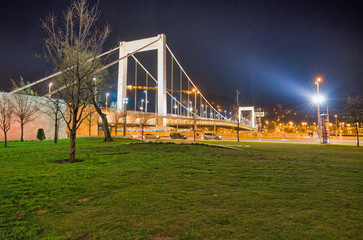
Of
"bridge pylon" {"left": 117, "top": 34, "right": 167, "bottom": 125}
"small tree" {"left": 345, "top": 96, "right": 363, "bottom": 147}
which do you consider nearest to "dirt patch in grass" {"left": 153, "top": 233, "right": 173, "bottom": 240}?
"small tree" {"left": 345, "top": 96, "right": 363, "bottom": 147}

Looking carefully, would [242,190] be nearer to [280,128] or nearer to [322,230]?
[322,230]

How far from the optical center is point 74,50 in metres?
9.27

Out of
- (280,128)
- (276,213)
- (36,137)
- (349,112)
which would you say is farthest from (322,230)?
(280,128)

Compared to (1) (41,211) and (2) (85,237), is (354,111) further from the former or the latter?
(1) (41,211)

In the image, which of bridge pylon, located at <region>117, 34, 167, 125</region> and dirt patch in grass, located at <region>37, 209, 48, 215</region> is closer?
dirt patch in grass, located at <region>37, 209, 48, 215</region>

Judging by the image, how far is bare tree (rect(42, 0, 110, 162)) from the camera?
925cm

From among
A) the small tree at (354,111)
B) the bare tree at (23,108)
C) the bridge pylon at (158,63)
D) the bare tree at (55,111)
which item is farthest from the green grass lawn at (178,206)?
the bridge pylon at (158,63)

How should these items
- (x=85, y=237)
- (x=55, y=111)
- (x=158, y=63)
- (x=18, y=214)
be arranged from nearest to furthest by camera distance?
(x=85, y=237) → (x=18, y=214) → (x=55, y=111) → (x=158, y=63)

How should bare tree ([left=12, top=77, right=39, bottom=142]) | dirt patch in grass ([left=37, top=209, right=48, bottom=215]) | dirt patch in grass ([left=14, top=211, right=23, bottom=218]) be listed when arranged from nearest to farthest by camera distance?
dirt patch in grass ([left=14, top=211, right=23, bottom=218]) → dirt patch in grass ([left=37, top=209, right=48, bottom=215]) → bare tree ([left=12, top=77, right=39, bottom=142])

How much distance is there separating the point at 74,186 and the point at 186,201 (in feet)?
9.47

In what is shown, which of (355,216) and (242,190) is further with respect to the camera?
(242,190)

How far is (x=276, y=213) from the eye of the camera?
364 cm

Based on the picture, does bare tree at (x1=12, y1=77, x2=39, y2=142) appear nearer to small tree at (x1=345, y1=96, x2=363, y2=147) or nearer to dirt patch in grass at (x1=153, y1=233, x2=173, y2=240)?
dirt patch in grass at (x1=153, y1=233, x2=173, y2=240)

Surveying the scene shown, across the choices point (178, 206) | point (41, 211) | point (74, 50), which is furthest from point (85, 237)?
point (74, 50)
